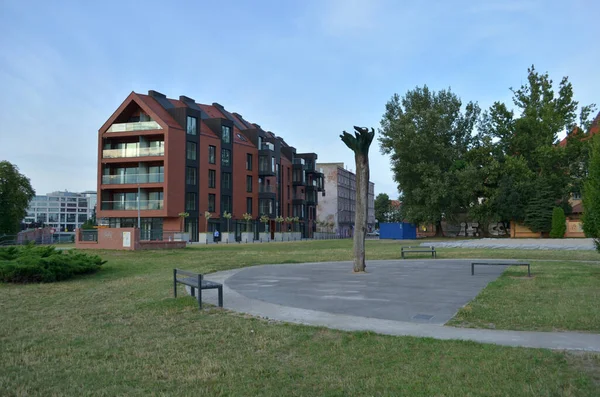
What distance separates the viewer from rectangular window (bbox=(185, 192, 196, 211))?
55.0 metres

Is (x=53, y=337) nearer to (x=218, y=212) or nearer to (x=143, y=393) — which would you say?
(x=143, y=393)

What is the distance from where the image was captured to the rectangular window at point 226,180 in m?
61.3

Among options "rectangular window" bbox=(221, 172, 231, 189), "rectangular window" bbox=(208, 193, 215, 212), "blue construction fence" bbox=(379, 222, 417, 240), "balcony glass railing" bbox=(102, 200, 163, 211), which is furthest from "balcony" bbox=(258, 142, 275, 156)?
"blue construction fence" bbox=(379, 222, 417, 240)

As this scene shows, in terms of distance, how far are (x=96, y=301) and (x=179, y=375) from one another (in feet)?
22.1

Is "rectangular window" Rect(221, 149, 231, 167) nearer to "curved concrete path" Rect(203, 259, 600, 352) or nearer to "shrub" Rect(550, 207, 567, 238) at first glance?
"shrub" Rect(550, 207, 567, 238)

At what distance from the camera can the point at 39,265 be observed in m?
14.8

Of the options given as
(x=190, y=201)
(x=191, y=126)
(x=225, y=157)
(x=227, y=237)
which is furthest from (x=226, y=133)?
(x=227, y=237)

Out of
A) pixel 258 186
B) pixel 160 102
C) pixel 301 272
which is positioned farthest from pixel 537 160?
pixel 301 272

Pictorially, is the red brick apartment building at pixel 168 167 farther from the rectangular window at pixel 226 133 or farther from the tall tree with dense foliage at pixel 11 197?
the tall tree with dense foliage at pixel 11 197

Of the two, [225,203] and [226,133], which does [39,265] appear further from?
[226,133]

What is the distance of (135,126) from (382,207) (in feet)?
347

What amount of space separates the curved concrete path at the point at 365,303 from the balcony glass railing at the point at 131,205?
122ft

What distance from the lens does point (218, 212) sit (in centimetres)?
5978

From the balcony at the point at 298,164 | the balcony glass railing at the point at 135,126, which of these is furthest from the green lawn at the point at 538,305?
the balcony at the point at 298,164
